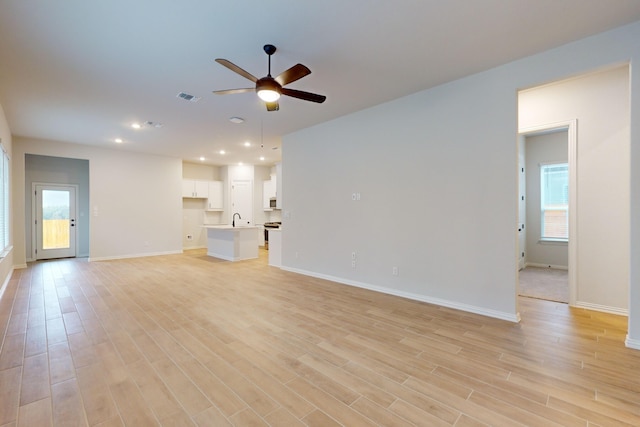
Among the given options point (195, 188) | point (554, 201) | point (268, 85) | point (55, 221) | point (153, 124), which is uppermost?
point (153, 124)

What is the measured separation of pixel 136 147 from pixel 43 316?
491cm

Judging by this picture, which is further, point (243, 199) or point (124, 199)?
point (243, 199)

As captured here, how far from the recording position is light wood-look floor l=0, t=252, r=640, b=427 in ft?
5.76

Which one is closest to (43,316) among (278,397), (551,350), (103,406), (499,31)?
(103,406)

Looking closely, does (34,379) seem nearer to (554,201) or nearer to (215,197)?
(215,197)

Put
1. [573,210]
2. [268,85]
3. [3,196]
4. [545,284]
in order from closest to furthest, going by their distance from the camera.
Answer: [268,85] → [573,210] → [545,284] → [3,196]

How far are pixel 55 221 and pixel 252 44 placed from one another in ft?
26.7

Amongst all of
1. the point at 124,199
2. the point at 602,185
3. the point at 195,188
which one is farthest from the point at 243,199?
the point at 602,185

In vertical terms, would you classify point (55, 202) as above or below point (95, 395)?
above

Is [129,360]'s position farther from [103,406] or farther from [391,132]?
[391,132]

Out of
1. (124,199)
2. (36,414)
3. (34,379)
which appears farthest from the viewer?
(124,199)

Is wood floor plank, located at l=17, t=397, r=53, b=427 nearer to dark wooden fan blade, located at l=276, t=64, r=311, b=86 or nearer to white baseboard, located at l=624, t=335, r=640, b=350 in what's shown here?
dark wooden fan blade, located at l=276, t=64, r=311, b=86

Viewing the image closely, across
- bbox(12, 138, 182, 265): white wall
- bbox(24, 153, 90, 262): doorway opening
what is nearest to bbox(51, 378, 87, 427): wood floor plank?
bbox(12, 138, 182, 265): white wall

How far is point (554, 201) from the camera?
602 centimetres
